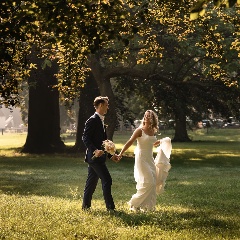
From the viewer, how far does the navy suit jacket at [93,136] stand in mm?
10281

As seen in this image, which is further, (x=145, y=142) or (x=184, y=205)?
(x=184, y=205)

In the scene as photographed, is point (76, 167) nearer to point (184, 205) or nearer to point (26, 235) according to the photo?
point (184, 205)

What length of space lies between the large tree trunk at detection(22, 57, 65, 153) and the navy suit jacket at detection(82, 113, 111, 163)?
79.6 feet

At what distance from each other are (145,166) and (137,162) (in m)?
0.21

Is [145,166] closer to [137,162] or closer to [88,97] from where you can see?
[137,162]

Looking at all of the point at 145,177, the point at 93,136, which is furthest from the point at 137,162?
the point at 93,136

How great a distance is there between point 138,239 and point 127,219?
1.50m

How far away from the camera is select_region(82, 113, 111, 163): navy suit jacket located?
1028 cm

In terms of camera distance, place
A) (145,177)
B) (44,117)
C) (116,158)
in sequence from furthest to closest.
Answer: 1. (44,117)
2. (145,177)
3. (116,158)

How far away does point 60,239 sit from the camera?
8219 mm

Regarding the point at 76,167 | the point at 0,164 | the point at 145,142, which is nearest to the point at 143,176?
the point at 145,142

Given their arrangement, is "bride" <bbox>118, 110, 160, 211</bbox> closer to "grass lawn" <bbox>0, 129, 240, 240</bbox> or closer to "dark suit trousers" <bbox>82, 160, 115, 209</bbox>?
"grass lawn" <bbox>0, 129, 240, 240</bbox>

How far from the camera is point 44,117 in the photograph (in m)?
34.8

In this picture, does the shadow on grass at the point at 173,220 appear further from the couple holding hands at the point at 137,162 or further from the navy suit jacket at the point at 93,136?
the navy suit jacket at the point at 93,136
